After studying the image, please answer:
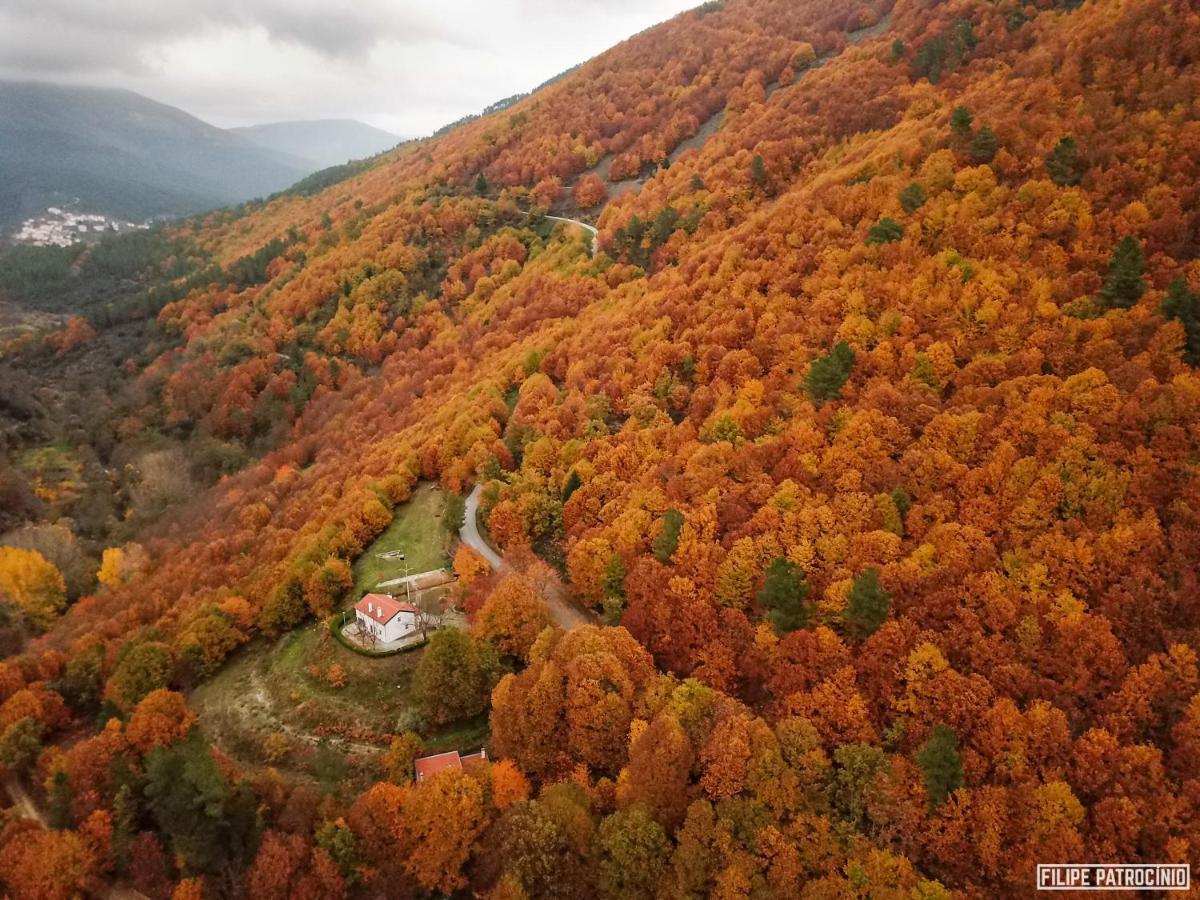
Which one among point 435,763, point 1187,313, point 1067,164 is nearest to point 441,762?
point 435,763

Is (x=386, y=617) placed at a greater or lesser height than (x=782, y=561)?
lesser

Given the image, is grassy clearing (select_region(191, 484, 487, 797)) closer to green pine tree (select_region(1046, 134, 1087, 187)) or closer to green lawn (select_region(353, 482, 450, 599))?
green lawn (select_region(353, 482, 450, 599))

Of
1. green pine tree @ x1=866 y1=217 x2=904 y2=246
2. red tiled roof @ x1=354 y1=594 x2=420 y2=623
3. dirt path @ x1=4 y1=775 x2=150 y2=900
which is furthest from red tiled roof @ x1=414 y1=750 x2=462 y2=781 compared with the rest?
green pine tree @ x1=866 y1=217 x2=904 y2=246

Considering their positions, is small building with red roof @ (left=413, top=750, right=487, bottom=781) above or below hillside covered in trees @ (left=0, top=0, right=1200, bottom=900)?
below

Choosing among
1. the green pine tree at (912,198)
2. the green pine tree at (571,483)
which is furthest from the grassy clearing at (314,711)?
the green pine tree at (912,198)

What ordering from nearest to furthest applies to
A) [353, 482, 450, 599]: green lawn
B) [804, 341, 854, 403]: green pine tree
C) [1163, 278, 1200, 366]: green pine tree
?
1. [1163, 278, 1200, 366]: green pine tree
2. [804, 341, 854, 403]: green pine tree
3. [353, 482, 450, 599]: green lawn

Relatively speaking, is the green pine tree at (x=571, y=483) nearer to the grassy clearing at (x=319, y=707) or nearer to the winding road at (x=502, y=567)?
the winding road at (x=502, y=567)

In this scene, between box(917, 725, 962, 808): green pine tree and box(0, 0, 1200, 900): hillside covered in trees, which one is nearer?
box(917, 725, 962, 808): green pine tree

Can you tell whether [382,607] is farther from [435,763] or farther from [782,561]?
[782,561]
